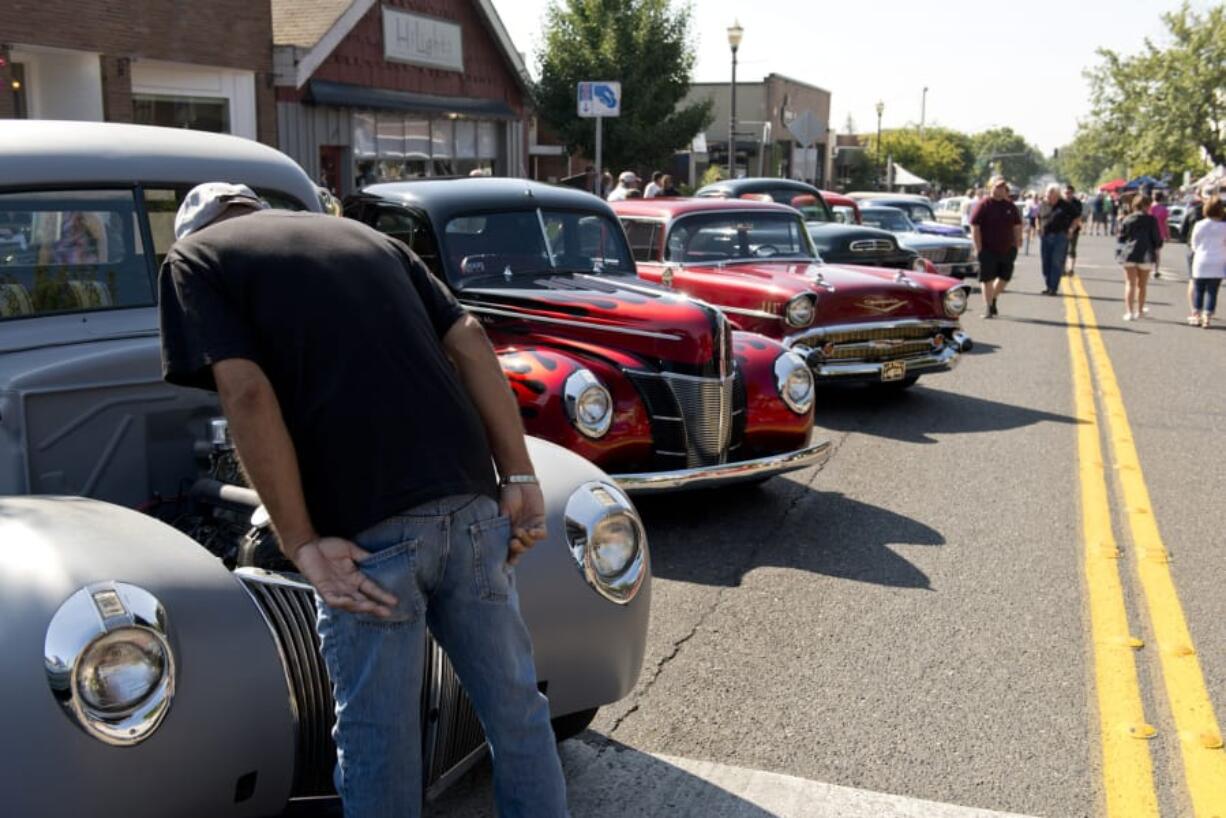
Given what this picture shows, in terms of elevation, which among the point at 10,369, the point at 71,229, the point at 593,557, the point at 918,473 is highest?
the point at 71,229

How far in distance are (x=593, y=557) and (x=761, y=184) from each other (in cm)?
1194

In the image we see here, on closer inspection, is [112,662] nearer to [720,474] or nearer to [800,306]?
[720,474]

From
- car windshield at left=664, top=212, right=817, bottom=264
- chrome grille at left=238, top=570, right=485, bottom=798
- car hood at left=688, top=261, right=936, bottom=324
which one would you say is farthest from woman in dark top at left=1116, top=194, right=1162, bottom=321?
chrome grille at left=238, top=570, right=485, bottom=798

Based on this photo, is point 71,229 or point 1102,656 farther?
point 1102,656

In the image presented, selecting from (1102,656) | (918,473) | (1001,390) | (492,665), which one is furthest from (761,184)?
(492,665)

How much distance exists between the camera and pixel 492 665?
100 inches

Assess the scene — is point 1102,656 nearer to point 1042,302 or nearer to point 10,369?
point 10,369

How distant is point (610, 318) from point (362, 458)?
4.34m

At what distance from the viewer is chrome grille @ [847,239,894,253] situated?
1378 cm

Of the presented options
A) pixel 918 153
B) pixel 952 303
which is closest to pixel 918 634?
pixel 952 303

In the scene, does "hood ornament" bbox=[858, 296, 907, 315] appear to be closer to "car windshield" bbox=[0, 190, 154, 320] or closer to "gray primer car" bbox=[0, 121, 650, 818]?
"gray primer car" bbox=[0, 121, 650, 818]

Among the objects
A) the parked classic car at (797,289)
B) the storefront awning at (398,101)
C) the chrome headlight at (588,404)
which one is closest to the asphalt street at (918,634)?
the chrome headlight at (588,404)

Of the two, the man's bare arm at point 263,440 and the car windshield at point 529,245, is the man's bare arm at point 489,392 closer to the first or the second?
the man's bare arm at point 263,440

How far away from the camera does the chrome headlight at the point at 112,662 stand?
7.98 feet
